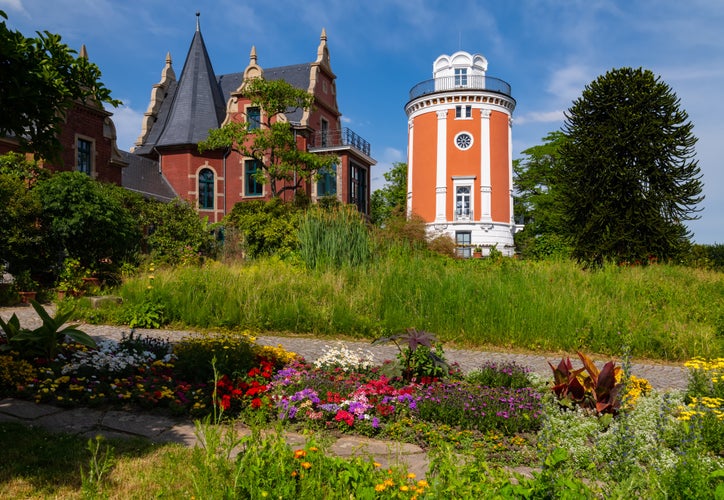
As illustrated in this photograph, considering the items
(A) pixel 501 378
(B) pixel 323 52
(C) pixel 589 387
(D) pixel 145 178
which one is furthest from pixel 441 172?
(C) pixel 589 387

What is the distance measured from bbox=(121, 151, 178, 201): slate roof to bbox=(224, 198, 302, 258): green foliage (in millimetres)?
9891

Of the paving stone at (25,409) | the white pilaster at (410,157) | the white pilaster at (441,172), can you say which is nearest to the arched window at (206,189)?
the white pilaster at (410,157)

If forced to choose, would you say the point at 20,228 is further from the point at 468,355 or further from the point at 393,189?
the point at 393,189

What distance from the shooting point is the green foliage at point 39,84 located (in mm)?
3219

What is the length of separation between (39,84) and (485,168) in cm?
3098

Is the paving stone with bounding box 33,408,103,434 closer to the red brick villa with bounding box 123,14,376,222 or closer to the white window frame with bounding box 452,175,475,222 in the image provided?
the red brick villa with bounding box 123,14,376,222

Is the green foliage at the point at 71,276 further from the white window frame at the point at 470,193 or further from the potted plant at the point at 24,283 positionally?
the white window frame at the point at 470,193

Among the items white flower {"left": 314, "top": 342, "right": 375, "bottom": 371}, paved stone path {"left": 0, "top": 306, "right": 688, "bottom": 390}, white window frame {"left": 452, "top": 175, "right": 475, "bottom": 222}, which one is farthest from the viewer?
white window frame {"left": 452, "top": 175, "right": 475, "bottom": 222}

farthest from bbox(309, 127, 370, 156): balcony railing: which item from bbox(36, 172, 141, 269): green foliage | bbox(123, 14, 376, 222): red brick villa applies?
bbox(36, 172, 141, 269): green foliage

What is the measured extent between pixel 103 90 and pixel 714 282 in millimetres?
11177

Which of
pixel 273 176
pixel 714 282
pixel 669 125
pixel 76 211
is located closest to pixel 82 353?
pixel 76 211

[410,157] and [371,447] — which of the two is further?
[410,157]

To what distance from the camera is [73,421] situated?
3.73 meters

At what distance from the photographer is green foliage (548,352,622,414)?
3951 millimetres
